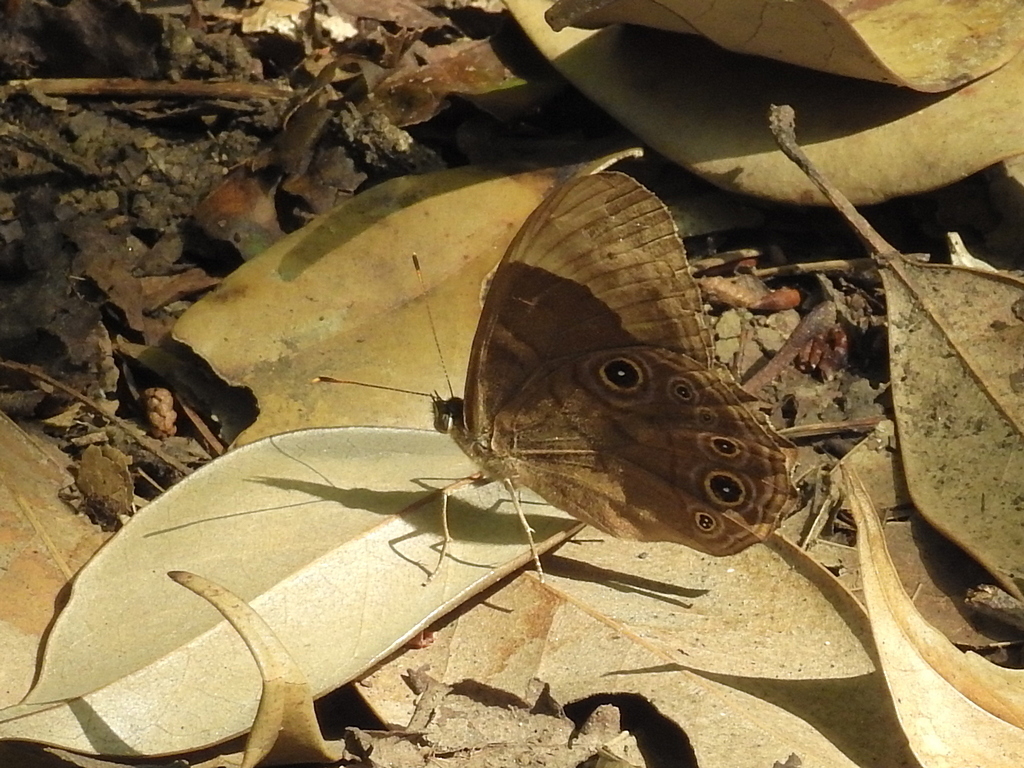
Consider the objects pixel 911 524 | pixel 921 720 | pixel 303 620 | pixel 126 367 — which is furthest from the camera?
pixel 126 367

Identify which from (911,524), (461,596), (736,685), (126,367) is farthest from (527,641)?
(126,367)

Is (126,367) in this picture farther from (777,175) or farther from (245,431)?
(777,175)

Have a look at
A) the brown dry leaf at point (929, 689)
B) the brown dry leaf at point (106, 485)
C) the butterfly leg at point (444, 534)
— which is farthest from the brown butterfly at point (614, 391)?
the brown dry leaf at point (106, 485)

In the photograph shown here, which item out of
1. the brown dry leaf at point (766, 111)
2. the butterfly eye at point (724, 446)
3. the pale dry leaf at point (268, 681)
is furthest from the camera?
the brown dry leaf at point (766, 111)


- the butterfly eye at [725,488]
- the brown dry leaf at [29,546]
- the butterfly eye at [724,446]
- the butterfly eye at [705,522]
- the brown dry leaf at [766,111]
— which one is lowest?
the brown dry leaf at [29,546]

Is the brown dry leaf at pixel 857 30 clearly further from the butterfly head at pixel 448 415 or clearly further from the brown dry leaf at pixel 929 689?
the brown dry leaf at pixel 929 689

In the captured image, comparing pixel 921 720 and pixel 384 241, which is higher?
pixel 384 241

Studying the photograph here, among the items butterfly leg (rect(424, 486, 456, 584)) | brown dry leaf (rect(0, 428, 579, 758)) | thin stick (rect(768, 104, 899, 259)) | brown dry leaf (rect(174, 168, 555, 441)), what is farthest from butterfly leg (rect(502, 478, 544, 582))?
thin stick (rect(768, 104, 899, 259))
